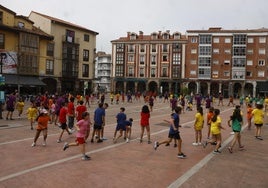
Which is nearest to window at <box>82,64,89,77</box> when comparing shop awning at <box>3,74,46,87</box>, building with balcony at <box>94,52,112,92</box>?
shop awning at <box>3,74,46,87</box>

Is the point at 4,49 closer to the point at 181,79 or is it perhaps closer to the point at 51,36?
the point at 51,36

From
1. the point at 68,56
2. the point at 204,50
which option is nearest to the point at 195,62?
the point at 204,50

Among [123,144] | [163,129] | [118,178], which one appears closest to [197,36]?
[163,129]

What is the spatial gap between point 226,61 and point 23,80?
41.2 meters

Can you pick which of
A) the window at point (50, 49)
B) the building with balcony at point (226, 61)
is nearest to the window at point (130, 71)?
the building with balcony at point (226, 61)

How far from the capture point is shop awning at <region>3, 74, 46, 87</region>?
3988 cm

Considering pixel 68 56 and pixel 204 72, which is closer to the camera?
pixel 68 56

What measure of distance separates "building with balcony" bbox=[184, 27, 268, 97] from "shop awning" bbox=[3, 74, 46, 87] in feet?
112

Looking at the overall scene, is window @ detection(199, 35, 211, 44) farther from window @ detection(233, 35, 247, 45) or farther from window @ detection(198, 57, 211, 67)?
window @ detection(233, 35, 247, 45)

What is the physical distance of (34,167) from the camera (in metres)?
8.95

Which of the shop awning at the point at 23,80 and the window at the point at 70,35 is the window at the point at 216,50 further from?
the shop awning at the point at 23,80

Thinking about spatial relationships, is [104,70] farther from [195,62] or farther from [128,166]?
[128,166]

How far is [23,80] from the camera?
4253 cm

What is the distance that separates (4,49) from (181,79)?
39.0m
